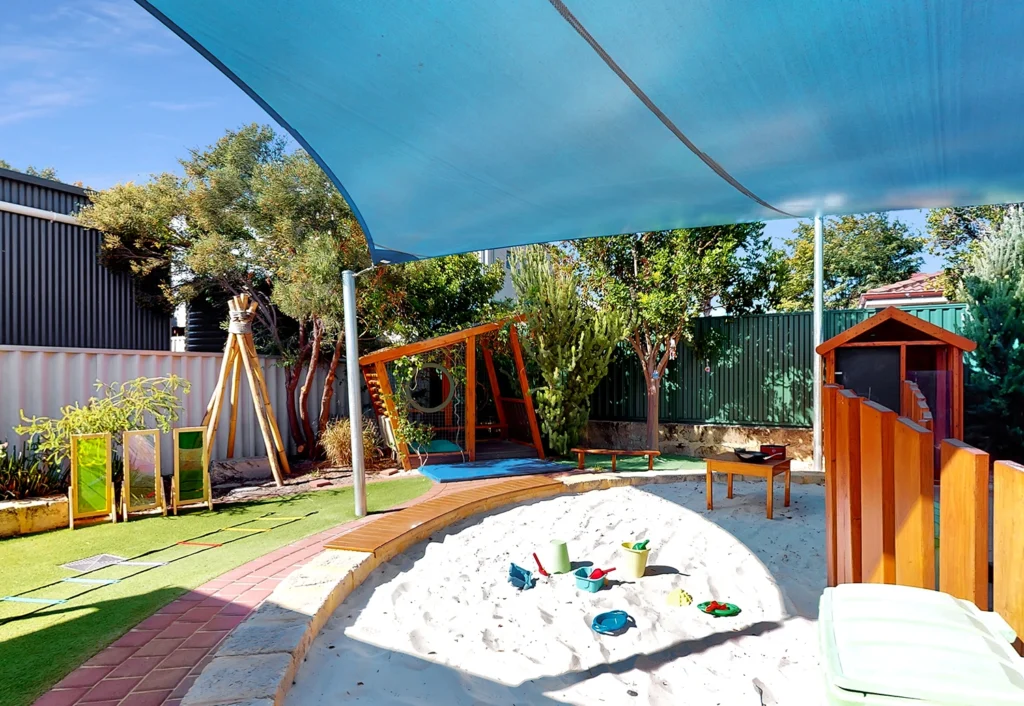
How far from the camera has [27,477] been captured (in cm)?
537

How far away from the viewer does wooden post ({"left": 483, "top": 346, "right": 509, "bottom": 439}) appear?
9613mm

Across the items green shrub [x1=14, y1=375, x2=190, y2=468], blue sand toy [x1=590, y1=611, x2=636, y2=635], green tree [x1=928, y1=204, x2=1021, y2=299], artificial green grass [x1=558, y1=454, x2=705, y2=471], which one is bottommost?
artificial green grass [x1=558, y1=454, x2=705, y2=471]

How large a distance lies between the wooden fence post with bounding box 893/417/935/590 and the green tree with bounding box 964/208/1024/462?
7.16 m

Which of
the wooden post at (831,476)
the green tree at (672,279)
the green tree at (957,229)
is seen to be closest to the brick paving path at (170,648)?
the wooden post at (831,476)

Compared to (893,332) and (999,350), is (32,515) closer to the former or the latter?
(893,332)

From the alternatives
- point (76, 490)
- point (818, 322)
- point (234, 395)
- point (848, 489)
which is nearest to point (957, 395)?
point (818, 322)

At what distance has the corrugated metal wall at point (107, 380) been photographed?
19.8ft

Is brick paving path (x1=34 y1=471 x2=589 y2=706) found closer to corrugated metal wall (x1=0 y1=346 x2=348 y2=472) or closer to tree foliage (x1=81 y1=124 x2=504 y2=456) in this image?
corrugated metal wall (x1=0 y1=346 x2=348 y2=472)

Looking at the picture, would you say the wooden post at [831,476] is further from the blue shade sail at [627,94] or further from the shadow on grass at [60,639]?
the shadow on grass at [60,639]

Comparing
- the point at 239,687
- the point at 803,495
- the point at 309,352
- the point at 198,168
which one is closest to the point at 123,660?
the point at 239,687

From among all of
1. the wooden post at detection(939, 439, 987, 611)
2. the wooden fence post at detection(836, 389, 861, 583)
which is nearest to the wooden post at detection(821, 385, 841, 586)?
the wooden fence post at detection(836, 389, 861, 583)

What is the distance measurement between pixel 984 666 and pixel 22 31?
19.3 metres

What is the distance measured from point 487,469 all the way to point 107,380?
4.59m

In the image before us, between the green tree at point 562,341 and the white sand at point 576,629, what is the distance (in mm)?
4072
